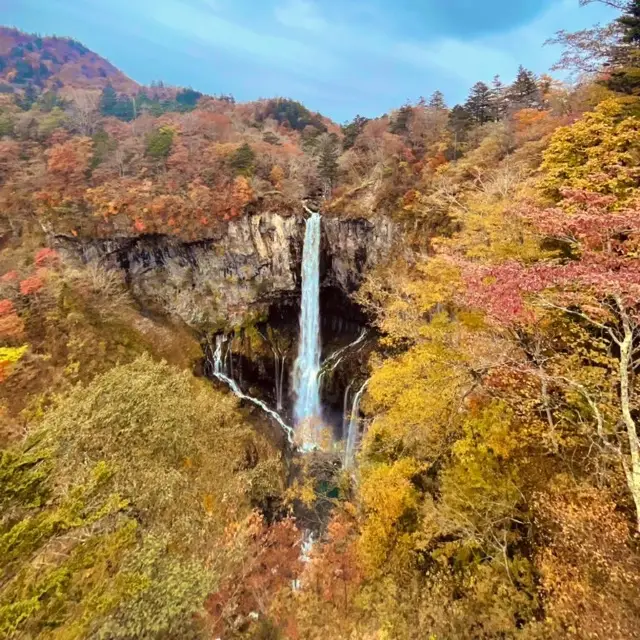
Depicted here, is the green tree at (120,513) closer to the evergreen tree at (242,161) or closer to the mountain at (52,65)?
the evergreen tree at (242,161)

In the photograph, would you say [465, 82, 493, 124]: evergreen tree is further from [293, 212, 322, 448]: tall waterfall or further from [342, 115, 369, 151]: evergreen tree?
[293, 212, 322, 448]: tall waterfall

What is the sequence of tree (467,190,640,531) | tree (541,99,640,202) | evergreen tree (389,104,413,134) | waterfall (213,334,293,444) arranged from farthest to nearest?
evergreen tree (389,104,413,134)
waterfall (213,334,293,444)
tree (541,99,640,202)
tree (467,190,640,531)

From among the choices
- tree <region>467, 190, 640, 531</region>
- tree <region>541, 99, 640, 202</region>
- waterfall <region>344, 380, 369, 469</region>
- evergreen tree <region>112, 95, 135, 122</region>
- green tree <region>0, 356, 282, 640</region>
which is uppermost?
evergreen tree <region>112, 95, 135, 122</region>

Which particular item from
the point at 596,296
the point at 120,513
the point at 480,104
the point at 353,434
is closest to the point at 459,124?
the point at 480,104

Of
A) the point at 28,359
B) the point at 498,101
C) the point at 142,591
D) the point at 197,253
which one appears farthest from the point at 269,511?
the point at 498,101

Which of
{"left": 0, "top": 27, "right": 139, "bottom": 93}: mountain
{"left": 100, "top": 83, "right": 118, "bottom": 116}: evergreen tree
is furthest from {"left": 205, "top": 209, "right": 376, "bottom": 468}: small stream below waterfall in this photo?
{"left": 0, "top": 27, "right": 139, "bottom": 93}: mountain

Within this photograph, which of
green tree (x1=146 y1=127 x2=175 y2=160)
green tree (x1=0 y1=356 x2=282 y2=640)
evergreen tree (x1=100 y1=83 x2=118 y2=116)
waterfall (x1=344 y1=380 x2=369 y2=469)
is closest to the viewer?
green tree (x1=0 y1=356 x2=282 y2=640)

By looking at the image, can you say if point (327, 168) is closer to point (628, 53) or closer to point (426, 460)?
point (628, 53)
